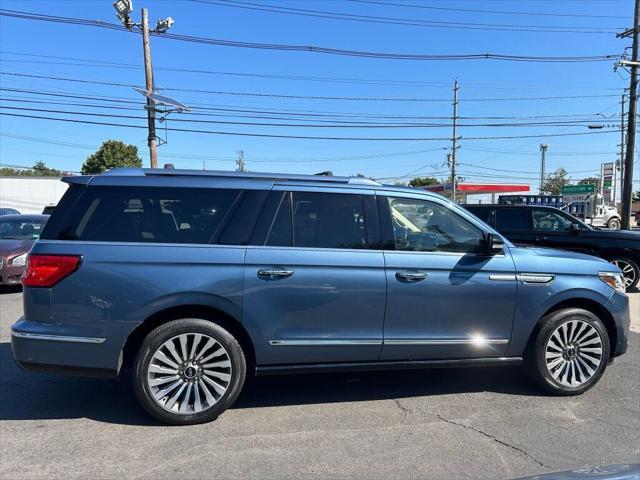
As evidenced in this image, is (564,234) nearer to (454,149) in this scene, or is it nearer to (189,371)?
(189,371)

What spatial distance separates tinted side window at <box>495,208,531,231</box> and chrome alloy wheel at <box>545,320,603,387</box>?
6.63m

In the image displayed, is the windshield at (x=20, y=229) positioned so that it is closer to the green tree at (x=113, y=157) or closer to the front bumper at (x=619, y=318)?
the front bumper at (x=619, y=318)

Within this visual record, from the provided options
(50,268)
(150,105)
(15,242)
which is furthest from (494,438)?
(150,105)

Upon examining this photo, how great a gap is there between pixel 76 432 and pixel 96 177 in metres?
1.87

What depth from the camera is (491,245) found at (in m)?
4.29

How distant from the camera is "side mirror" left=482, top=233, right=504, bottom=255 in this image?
4285mm

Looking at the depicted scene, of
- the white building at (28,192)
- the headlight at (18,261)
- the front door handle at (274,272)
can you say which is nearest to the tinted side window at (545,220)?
the front door handle at (274,272)

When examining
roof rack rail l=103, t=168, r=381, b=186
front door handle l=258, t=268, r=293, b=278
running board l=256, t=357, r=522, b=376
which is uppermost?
roof rack rail l=103, t=168, r=381, b=186

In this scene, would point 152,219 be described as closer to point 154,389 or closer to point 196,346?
point 196,346

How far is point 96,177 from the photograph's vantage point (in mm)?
3904

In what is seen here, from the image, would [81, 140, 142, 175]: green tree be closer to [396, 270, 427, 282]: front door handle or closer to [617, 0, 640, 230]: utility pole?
[617, 0, 640, 230]: utility pole

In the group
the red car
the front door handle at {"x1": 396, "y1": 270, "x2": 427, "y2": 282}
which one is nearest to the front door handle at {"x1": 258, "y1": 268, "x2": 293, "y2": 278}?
the front door handle at {"x1": 396, "y1": 270, "x2": 427, "y2": 282}

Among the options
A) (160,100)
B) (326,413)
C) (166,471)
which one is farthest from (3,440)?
(160,100)

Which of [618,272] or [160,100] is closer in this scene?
[618,272]
